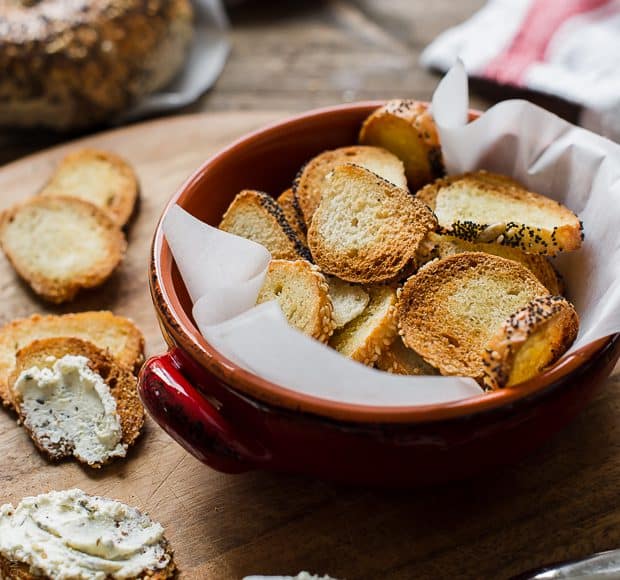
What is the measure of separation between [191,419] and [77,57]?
1430 mm

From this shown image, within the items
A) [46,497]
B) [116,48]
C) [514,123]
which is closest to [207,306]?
[46,497]

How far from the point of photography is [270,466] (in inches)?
40.6

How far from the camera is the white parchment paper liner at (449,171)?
0.90 m

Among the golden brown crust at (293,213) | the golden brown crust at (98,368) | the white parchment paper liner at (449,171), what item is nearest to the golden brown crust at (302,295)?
the white parchment paper liner at (449,171)

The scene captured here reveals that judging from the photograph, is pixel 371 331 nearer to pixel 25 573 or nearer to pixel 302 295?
pixel 302 295

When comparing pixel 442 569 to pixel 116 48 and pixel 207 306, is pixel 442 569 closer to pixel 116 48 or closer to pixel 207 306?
pixel 207 306

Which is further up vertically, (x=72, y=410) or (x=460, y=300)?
(x=460, y=300)

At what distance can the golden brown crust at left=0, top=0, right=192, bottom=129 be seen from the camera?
6.89 feet

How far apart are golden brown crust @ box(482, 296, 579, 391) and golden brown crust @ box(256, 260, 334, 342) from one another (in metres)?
0.21

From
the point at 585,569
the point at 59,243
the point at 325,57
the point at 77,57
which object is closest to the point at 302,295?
the point at 585,569

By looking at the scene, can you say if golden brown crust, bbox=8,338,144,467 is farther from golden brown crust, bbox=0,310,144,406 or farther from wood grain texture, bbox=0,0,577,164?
wood grain texture, bbox=0,0,577,164

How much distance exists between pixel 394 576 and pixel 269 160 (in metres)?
0.67

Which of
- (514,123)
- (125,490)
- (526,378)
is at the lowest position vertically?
(125,490)

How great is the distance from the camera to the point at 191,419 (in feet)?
3.25
